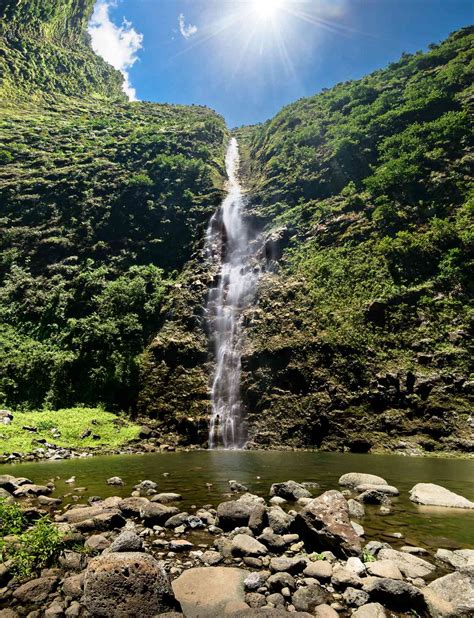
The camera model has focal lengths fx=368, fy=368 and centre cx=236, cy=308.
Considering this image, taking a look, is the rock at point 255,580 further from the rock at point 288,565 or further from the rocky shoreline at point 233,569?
the rock at point 288,565

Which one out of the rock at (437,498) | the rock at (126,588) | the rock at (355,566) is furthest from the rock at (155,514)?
the rock at (437,498)

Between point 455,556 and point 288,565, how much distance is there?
3.42 m

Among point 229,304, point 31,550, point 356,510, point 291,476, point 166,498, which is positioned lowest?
point 291,476

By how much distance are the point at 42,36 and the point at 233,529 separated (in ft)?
470

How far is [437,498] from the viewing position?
11711mm

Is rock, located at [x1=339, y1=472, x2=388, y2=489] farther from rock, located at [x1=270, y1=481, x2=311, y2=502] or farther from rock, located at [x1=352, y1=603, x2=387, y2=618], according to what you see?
rock, located at [x1=352, y1=603, x2=387, y2=618]

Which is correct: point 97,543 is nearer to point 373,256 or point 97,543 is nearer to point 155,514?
point 155,514

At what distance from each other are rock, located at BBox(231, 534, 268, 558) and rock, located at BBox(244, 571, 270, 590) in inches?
42.9

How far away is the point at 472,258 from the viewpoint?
99.2ft

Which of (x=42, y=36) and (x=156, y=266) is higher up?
(x=42, y=36)

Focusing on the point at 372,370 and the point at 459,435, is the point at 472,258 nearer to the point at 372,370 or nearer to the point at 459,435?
the point at 372,370

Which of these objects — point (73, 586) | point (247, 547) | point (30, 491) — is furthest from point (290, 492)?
point (30, 491)

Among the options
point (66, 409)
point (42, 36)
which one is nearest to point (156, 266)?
point (66, 409)

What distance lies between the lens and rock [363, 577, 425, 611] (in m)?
5.59
